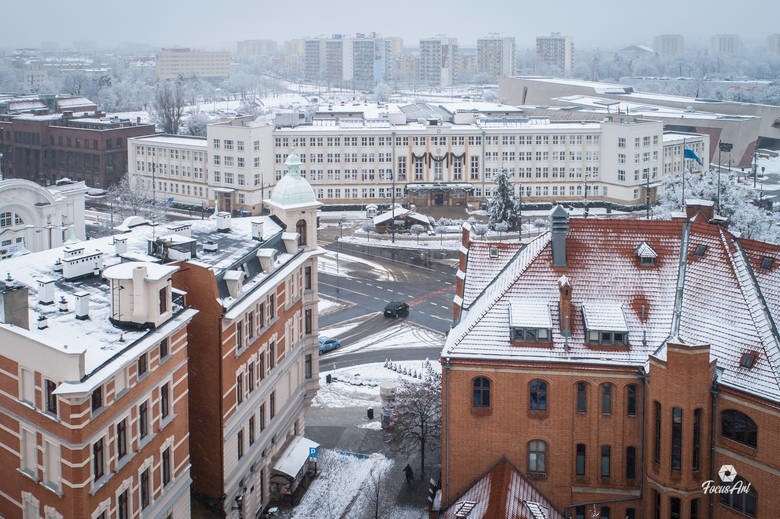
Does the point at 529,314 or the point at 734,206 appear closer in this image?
the point at 529,314

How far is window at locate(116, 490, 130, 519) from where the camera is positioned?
1278 inches

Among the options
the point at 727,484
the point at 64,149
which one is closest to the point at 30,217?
the point at 727,484

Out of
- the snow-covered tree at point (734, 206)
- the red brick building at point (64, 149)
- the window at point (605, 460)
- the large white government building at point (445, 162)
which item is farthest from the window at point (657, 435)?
the red brick building at point (64, 149)

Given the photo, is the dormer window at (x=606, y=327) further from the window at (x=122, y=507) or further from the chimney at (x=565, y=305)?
the window at (x=122, y=507)

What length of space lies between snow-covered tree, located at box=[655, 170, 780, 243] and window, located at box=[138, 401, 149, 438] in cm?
6369

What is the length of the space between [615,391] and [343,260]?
62.3m

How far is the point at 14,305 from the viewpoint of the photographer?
32406 millimetres

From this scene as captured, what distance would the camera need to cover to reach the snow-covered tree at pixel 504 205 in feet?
355

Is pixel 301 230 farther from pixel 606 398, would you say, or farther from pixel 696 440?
pixel 696 440

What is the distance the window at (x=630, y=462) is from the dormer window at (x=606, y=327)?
179 inches

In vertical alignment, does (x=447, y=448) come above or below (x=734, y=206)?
below

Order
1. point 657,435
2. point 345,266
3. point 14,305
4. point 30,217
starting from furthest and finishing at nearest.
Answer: point 345,266
point 30,217
point 657,435
point 14,305

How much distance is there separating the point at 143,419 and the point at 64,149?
A: 112442 millimetres

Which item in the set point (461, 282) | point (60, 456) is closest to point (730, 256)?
point (461, 282)
